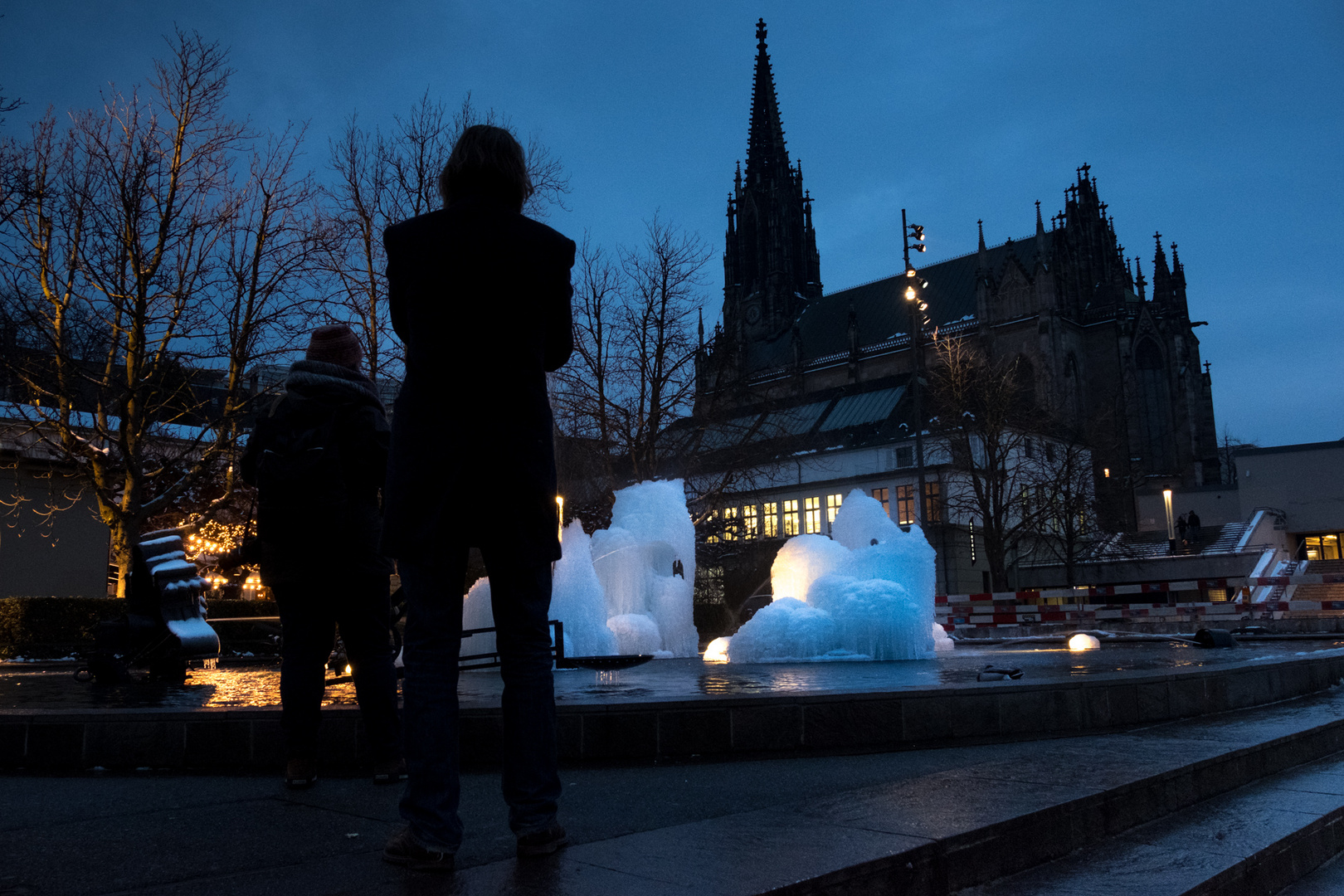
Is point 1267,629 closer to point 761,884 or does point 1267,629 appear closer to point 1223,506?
point 761,884

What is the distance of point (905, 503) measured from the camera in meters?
61.1

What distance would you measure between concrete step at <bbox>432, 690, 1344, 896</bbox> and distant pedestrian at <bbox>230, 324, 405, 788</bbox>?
64.8 inches

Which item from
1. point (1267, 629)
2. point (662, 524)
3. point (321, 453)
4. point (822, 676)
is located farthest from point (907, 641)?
point (1267, 629)

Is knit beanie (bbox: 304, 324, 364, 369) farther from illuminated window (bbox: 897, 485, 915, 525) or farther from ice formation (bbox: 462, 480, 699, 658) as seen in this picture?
illuminated window (bbox: 897, 485, 915, 525)

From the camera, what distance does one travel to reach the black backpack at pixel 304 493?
4055mm

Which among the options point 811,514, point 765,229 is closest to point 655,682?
point 811,514

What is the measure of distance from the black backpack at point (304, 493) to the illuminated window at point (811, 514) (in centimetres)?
6073

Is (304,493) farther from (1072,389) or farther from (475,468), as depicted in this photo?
(1072,389)

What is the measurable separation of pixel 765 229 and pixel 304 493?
84.4 metres

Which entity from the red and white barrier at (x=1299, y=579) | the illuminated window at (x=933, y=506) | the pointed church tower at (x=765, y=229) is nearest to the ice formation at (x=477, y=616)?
the red and white barrier at (x=1299, y=579)

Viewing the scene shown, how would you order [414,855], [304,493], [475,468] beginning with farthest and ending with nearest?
[304,493], [475,468], [414,855]

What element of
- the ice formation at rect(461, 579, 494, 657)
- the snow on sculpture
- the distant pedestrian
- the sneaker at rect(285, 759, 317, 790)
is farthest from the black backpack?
the snow on sculpture

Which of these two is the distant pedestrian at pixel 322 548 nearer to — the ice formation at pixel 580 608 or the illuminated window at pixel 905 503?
the ice formation at pixel 580 608

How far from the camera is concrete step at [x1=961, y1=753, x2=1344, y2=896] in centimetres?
295
